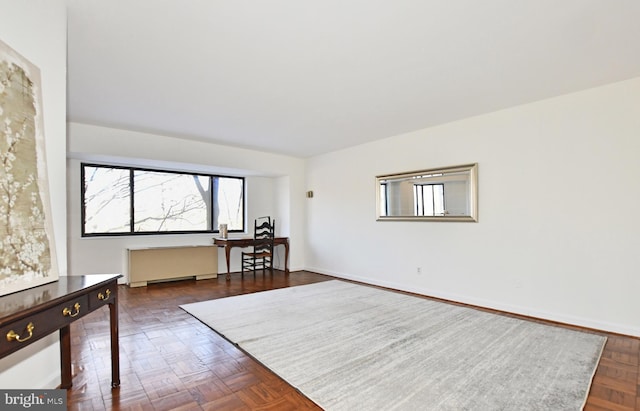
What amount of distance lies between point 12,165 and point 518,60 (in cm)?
348

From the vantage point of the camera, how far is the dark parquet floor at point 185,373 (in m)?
1.84

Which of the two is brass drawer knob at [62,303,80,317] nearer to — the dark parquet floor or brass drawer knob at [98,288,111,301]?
brass drawer knob at [98,288,111,301]

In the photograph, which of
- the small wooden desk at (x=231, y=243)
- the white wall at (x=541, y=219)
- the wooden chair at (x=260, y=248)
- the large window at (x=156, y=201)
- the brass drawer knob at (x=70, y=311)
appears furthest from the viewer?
the wooden chair at (x=260, y=248)

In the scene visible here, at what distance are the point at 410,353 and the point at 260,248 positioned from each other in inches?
164

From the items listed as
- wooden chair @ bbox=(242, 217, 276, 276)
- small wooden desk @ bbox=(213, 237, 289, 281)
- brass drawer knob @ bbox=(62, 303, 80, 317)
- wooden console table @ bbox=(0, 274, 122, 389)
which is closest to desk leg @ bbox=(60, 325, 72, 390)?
wooden console table @ bbox=(0, 274, 122, 389)

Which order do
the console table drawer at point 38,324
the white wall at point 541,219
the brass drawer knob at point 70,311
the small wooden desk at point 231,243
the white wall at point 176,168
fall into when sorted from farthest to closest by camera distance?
the small wooden desk at point 231,243, the white wall at point 176,168, the white wall at point 541,219, the brass drawer knob at point 70,311, the console table drawer at point 38,324

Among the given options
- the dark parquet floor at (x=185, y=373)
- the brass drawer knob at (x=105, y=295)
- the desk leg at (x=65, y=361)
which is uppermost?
the brass drawer knob at (x=105, y=295)

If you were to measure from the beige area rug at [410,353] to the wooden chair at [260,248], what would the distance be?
2072mm

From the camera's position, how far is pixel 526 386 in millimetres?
1988

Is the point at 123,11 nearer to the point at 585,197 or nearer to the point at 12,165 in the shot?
the point at 12,165

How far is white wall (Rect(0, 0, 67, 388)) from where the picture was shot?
1633 mm

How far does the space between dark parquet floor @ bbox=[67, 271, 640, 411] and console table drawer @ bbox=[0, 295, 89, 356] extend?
2.08 ft

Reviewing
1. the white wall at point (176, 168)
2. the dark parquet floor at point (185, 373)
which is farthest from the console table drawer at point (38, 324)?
the white wall at point (176, 168)

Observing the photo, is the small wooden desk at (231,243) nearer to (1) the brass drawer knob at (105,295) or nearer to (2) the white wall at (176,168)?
(2) the white wall at (176,168)
